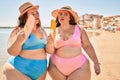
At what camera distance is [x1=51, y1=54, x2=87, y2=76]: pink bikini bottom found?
157 inches

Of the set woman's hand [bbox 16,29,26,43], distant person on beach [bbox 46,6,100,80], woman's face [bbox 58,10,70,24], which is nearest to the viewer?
woman's hand [bbox 16,29,26,43]

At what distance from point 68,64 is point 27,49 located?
0.69m

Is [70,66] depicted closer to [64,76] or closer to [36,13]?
[64,76]

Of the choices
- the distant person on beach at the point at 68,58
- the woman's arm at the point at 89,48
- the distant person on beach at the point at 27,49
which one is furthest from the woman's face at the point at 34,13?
the woman's arm at the point at 89,48

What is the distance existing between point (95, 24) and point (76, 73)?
111m

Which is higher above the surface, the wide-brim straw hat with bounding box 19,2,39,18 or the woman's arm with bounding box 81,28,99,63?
the wide-brim straw hat with bounding box 19,2,39,18

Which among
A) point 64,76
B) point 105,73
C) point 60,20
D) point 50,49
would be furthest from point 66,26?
point 105,73

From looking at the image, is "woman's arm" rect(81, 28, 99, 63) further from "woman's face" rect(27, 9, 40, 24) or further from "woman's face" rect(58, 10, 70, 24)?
"woman's face" rect(27, 9, 40, 24)

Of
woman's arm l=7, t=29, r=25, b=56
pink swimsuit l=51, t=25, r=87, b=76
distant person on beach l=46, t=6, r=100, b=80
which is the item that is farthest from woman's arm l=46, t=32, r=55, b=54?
woman's arm l=7, t=29, r=25, b=56

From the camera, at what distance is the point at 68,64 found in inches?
158

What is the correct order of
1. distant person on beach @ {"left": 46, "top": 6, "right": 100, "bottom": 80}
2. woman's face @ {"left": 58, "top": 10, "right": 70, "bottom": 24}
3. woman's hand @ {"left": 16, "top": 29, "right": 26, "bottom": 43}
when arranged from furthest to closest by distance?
1. woman's face @ {"left": 58, "top": 10, "right": 70, "bottom": 24}
2. distant person on beach @ {"left": 46, "top": 6, "right": 100, "bottom": 80}
3. woman's hand @ {"left": 16, "top": 29, "right": 26, "bottom": 43}

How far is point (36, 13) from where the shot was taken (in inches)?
152

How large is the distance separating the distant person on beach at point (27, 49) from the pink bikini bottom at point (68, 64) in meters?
0.24

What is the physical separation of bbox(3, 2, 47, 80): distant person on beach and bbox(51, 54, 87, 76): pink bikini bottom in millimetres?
238
